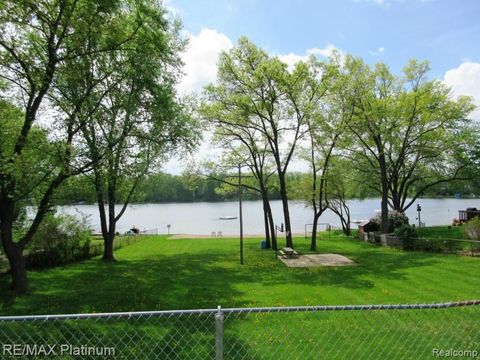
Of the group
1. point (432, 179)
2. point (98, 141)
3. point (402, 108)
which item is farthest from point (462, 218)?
point (98, 141)

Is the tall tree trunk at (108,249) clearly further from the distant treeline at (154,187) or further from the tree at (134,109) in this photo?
the tree at (134,109)

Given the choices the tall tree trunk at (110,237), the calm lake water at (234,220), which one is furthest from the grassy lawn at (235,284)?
the calm lake water at (234,220)

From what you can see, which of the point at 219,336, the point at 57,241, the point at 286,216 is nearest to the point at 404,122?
the point at 286,216

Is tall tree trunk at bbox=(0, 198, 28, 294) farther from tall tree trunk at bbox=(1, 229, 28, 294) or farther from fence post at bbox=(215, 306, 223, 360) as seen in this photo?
fence post at bbox=(215, 306, 223, 360)

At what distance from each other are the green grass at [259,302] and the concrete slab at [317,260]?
81cm

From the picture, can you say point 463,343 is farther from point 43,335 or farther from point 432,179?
point 432,179

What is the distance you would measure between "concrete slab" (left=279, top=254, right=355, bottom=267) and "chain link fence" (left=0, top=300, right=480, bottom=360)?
10.4m

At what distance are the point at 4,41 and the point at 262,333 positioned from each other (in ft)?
37.5

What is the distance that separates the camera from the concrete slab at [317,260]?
2022cm

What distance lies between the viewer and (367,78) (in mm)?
29891

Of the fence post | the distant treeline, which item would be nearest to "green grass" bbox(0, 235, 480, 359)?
the fence post

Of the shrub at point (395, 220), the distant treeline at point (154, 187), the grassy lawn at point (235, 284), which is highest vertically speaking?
the distant treeline at point (154, 187)

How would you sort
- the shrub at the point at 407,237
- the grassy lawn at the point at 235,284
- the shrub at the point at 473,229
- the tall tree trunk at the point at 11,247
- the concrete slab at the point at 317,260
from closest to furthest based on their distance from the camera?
1. the grassy lawn at the point at 235,284
2. the tall tree trunk at the point at 11,247
3. the concrete slab at the point at 317,260
4. the shrub at the point at 473,229
5. the shrub at the point at 407,237

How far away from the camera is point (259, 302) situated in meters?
12.1
